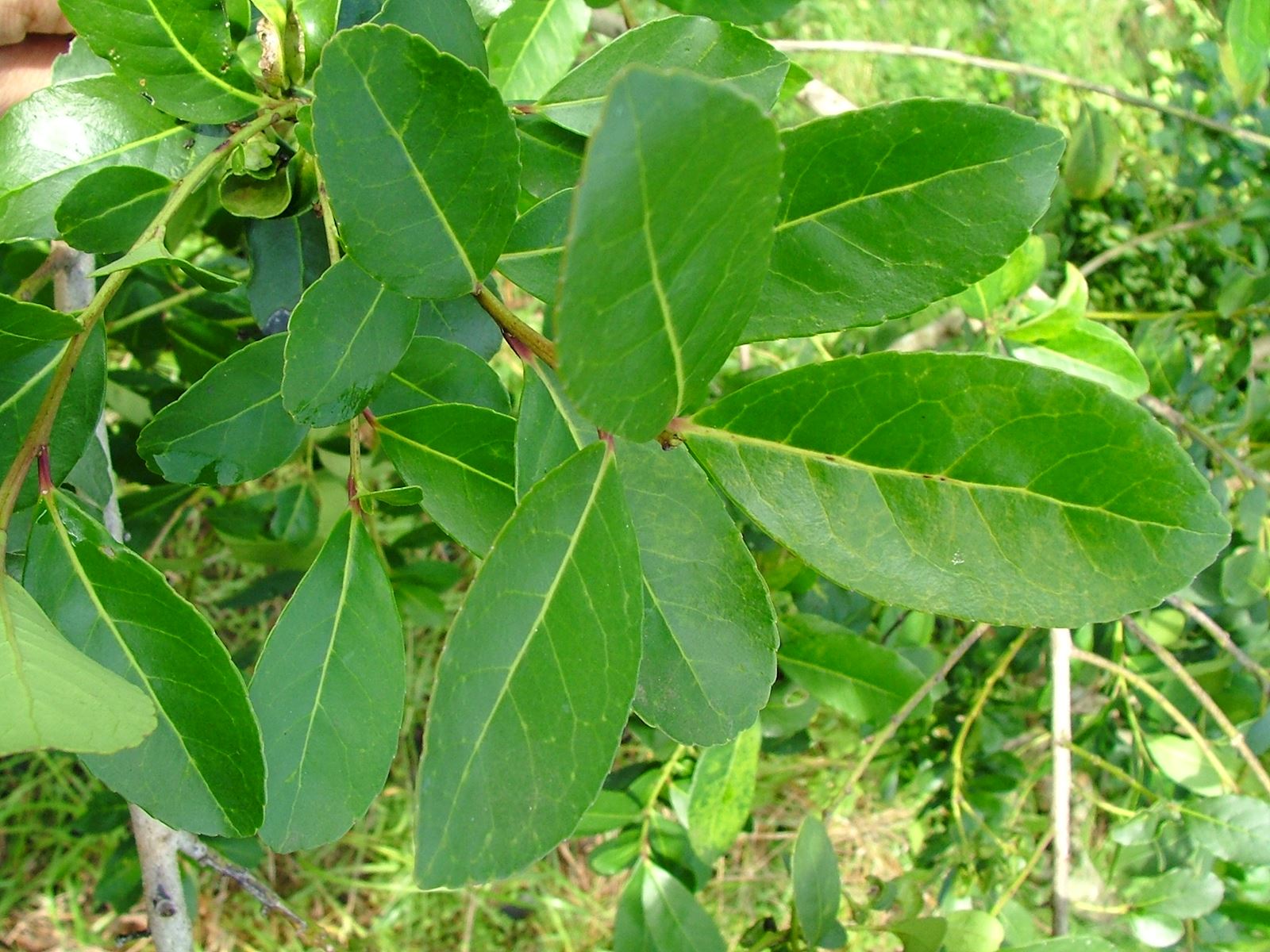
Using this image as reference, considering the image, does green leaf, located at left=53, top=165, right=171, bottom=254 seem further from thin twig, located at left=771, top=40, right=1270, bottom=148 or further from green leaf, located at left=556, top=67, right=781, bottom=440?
thin twig, located at left=771, top=40, right=1270, bottom=148

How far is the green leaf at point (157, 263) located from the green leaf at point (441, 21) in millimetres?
185

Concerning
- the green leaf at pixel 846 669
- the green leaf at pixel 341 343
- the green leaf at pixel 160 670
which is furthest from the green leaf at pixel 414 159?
the green leaf at pixel 846 669

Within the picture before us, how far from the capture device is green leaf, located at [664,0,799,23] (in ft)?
2.63

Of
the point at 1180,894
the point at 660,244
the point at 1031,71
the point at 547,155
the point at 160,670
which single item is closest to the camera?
the point at 660,244

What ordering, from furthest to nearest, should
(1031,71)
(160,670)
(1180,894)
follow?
(1031,71), (1180,894), (160,670)

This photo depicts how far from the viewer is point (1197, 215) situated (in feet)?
6.28

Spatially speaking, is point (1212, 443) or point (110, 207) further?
point (1212, 443)

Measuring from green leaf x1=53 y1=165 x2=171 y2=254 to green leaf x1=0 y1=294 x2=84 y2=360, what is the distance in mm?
85

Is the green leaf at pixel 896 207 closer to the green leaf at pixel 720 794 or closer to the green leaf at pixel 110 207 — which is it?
the green leaf at pixel 110 207

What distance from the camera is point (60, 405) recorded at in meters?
0.63

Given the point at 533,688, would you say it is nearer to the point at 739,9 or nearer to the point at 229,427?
the point at 229,427

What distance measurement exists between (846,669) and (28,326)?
2.77 feet

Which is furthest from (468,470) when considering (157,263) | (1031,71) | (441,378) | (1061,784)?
(1031,71)

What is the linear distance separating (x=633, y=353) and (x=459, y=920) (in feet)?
6.50
